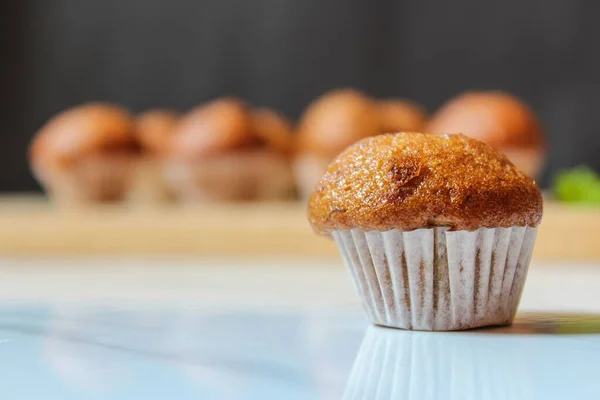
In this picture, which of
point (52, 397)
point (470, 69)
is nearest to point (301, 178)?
point (470, 69)

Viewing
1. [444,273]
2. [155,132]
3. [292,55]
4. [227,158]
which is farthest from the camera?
[292,55]

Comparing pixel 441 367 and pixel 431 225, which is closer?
pixel 441 367

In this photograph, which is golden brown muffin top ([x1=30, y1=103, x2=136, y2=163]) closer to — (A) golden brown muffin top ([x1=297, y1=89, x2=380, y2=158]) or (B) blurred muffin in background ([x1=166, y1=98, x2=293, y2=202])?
(B) blurred muffin in background ([x1=166, y1=98, x2=293, y2=202])

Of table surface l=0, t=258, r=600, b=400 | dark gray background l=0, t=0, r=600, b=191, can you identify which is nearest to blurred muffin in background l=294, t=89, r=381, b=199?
table surface l=0, t=258, r=600, b=400

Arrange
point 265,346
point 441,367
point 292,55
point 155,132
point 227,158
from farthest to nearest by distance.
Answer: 1. point 292,55
2. point 155,132
3. point 227,158
4. point 265,346
5. point 441,367

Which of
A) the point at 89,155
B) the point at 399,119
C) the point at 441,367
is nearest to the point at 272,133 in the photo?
the point at 399,119

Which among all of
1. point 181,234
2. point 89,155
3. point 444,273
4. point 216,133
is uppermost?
point 216,133

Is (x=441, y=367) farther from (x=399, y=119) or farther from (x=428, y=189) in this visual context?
(x=399, y=119)

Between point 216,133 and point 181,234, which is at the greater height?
point 216,133
